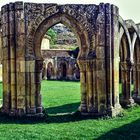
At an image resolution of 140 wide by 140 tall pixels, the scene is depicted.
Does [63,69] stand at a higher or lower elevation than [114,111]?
higher

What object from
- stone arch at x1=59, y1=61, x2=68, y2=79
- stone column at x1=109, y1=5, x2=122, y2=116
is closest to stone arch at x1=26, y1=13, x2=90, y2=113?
stone column at x1=109, y1=5, x2=122, y2=116

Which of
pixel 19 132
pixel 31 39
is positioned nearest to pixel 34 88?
pixel 31 39

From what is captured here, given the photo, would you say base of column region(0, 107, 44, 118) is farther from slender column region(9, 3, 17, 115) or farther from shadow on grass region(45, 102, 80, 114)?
shadow on grass region(45, 102, 80, 114)

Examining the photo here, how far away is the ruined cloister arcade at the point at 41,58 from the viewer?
1267 cm

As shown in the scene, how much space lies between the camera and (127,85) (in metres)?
16.0

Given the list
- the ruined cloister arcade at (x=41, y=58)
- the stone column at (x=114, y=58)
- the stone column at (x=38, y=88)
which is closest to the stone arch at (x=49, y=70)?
the ruined cloister arcade at (x=41, y=58)

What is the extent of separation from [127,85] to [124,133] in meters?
5.69

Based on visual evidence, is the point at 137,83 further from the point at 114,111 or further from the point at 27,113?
the point at 27,113

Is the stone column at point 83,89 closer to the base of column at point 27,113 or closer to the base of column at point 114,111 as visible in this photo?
the base of column at point 114,111

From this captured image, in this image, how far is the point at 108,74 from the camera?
13.1 metres

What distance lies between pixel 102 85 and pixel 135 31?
4.86 m

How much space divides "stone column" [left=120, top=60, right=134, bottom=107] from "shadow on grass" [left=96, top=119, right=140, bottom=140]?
446 centimetres

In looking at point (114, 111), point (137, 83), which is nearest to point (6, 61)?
point (114, 111)

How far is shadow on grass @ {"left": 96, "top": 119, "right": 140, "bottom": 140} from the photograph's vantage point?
10016 mm
